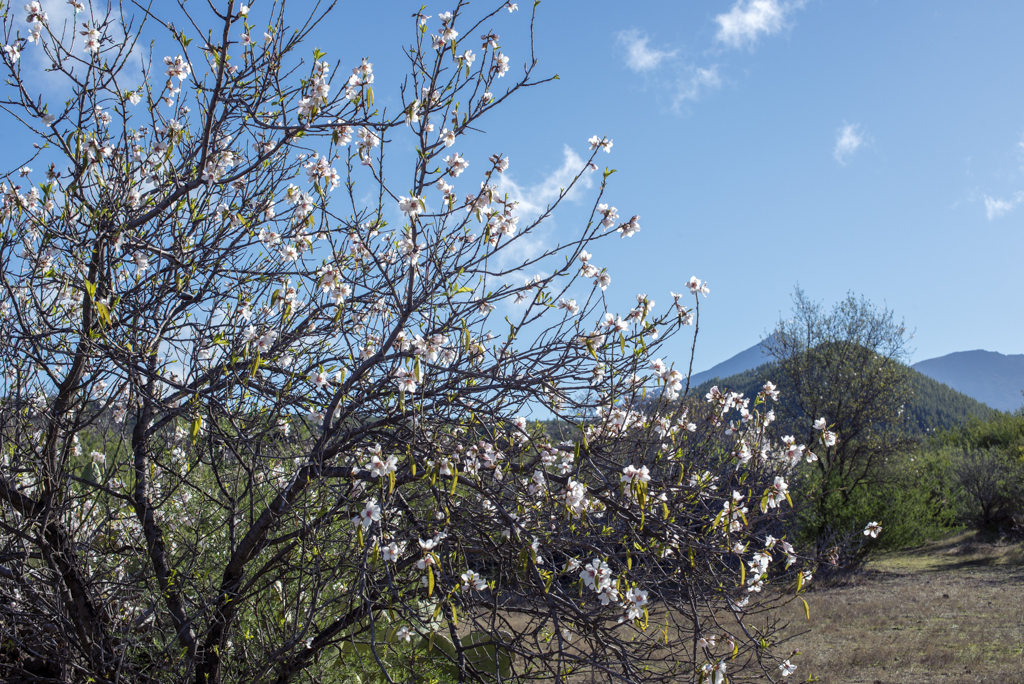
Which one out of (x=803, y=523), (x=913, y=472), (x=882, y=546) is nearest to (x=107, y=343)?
(x=803, y=523)

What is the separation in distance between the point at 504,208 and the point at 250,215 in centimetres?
170

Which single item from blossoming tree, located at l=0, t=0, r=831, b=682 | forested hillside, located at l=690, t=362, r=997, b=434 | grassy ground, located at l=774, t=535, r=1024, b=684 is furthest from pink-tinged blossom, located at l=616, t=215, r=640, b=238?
forested hillside, located at l=690, t=362, r=997, b=434

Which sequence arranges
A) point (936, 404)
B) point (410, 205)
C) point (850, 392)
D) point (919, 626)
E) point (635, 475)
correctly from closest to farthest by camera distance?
point (635, 475), point (410, 205), point (919, 626), point (850, 392), point (936, 404)

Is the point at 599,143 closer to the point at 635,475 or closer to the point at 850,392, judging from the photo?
the point at 635,475

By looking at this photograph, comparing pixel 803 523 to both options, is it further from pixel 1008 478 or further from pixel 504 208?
pixel 504 208

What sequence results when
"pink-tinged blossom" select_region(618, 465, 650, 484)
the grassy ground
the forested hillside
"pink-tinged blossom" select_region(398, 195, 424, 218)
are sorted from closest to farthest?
1. "pink-tinged blossom" select_region(618, 465, 650, 484)
2. "pink-tinged blossom" select_region(398, 195, 424, 218)
3. the grassy ground
4. the forested hillside

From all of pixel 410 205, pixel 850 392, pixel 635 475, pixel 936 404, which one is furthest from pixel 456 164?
pixel 936 404

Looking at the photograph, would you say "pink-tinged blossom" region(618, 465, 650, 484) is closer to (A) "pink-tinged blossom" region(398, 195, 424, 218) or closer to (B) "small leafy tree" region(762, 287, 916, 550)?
(A) "pink-tinged blossom" region(398, 195, 424, 218)

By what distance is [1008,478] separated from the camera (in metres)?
17.4

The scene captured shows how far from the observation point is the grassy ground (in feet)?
22.5

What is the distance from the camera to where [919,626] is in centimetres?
888

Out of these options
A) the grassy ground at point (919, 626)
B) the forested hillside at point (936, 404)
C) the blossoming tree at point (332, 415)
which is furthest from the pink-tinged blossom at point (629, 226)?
the forested hillside at point (936, 404)

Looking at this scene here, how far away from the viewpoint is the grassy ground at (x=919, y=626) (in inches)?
270

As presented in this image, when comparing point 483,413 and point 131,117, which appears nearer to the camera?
point 483,413
